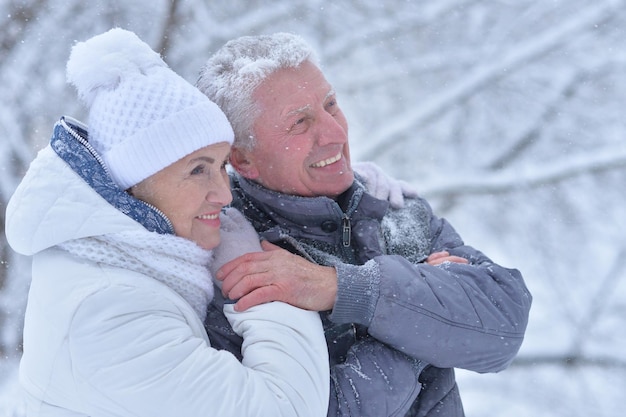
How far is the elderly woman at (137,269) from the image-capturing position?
147 cm

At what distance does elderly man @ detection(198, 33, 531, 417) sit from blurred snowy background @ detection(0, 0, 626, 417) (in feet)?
13.5

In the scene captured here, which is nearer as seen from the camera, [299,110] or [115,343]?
[115,343]

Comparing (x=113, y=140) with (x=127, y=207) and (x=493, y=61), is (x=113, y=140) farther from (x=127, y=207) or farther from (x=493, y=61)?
(x=493, y=61)

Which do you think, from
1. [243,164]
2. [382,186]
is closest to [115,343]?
[243,164]

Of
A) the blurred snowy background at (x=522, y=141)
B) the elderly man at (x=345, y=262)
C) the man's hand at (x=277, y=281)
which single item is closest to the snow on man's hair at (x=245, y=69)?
the elderly man at (x=345, y=262)

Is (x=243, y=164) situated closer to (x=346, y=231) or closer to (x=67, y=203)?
(x=346, y=231)

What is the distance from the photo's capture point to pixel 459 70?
6.84 meters

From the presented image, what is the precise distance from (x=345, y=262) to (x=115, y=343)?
874 millimetres

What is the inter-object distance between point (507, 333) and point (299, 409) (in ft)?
2.46

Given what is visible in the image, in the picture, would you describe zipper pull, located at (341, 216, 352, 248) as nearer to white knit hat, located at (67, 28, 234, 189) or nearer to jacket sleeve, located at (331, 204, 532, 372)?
jacket sleeve, located at (331, 204, 532, 372)

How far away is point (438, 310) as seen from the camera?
192cm

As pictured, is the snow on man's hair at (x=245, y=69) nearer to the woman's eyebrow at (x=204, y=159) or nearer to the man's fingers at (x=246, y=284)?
the woman's eyebrow at (x=204, y=159)

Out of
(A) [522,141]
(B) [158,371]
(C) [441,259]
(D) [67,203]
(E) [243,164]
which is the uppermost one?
(D) [67,203]

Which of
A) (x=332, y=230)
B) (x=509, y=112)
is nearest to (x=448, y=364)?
(x=332, y=230)
